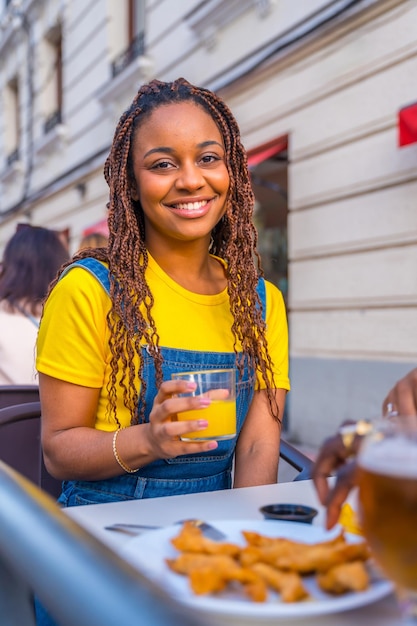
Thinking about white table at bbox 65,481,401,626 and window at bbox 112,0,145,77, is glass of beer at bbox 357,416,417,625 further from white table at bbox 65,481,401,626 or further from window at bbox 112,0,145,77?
window at bbox 112,0,145,77

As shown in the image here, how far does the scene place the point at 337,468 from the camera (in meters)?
0.91

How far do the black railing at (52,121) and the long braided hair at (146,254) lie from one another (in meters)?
10.1

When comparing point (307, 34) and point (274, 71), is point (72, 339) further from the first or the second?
point (274, 71)

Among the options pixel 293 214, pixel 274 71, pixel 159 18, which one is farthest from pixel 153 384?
pixel 159 18

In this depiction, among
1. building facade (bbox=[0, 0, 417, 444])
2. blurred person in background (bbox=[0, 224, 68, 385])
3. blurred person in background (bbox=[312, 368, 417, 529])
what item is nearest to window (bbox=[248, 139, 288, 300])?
building facade (bbox=[0, 0, 417, 444])

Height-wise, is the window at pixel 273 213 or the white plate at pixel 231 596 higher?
the window at pixel 273 213

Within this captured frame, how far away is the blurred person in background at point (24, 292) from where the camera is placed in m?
3.15

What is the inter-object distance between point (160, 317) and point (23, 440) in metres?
0.71

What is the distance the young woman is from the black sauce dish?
40 centimetres

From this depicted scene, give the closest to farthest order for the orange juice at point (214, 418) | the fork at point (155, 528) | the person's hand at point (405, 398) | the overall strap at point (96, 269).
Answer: the fork at point (155, 528) → the person's hand at point (405, 398) → the orange juice at point (214, 418) → the overall strap at point (96, 269)

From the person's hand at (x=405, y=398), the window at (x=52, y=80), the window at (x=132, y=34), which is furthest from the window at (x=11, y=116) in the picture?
the person's hand at (x=405, y=398)

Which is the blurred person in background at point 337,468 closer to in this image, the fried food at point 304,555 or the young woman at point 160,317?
the fried food at point 304,555

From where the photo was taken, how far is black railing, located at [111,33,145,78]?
8.79 metres

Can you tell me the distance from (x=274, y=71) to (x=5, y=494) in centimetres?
610
